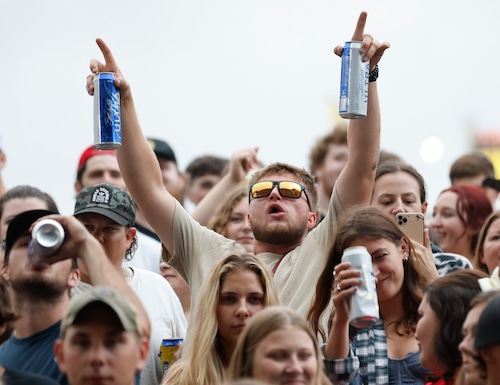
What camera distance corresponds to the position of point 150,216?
6.59 metres

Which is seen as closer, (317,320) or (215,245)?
(317,320)

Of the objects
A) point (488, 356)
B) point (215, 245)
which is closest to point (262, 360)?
point (488, 356)

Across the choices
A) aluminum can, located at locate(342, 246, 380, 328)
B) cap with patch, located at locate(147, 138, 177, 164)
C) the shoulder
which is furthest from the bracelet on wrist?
cap with patch, located at locate(147, 138, 177, 164)

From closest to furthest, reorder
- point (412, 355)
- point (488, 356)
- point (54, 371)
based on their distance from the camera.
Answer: point (488, 356)
point (54, 371)
point (412, 355)

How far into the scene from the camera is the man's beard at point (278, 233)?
6449 millimetres

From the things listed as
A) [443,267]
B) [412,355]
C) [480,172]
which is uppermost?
[480,172]

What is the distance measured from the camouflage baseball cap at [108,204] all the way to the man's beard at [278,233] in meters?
0.72

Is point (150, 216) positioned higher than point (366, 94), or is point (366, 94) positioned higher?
point (366, 94)

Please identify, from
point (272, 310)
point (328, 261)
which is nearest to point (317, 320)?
point (328, 261)

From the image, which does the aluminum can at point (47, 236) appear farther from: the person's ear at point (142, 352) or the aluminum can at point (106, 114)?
the aluminum can at point (106, 114)

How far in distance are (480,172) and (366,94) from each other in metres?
3.42

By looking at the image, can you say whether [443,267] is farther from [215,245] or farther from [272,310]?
[272,310]

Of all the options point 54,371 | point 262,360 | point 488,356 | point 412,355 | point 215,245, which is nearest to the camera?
point 488,356

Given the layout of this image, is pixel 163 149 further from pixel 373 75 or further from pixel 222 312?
pixel 222 312
